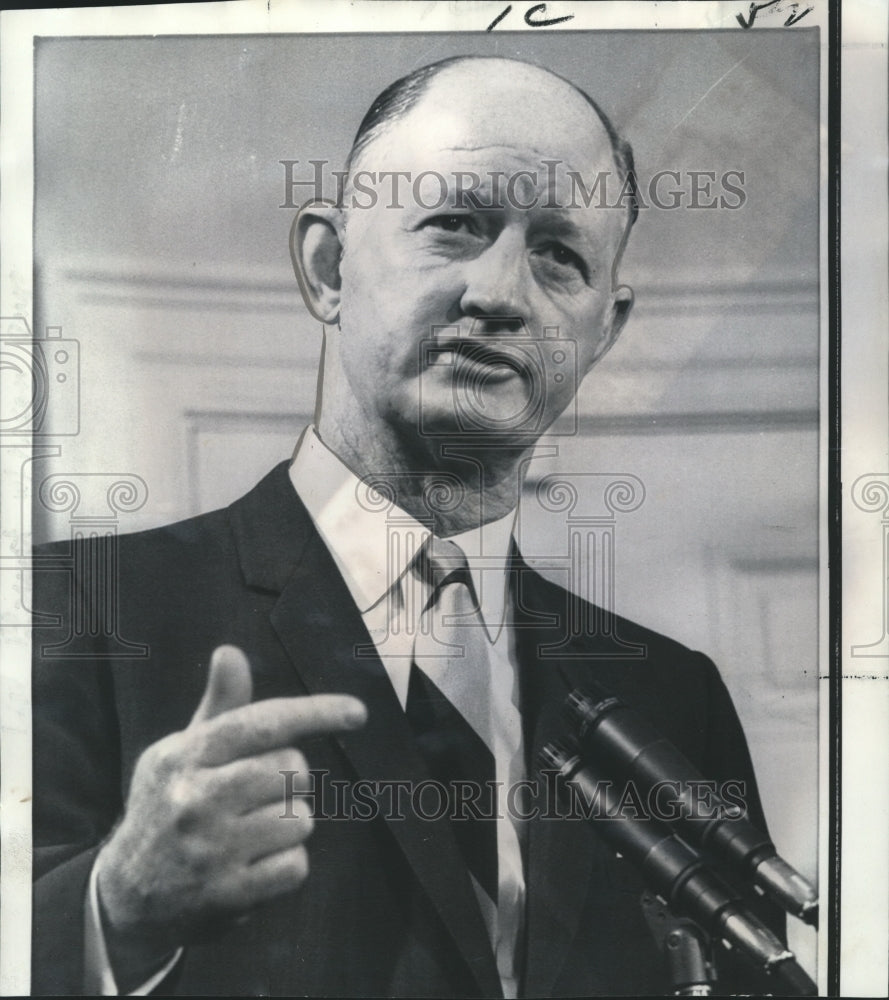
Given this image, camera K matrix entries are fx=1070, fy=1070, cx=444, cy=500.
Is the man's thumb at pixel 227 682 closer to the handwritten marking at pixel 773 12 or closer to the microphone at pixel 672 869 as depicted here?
the microphone at pixel 672 869

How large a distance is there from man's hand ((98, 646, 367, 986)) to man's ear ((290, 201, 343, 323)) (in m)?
0.76

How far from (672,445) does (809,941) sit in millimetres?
1104

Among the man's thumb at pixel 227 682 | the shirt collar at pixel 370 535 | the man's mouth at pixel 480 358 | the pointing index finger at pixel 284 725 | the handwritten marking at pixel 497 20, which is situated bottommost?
the pointing index finger at pixel 284 725

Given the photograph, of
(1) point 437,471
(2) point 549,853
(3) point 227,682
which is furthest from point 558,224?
(2) point 549,853

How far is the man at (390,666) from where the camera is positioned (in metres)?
2.21

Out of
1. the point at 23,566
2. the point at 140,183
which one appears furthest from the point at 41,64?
the point at 23,566

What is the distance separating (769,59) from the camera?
2316 millimetres

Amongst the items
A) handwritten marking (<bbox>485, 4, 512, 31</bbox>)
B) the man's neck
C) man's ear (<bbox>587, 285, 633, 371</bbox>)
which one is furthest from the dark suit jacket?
handwritten marking (<bbox>485, 4, 512, 31</bbox>)

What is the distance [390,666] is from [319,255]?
882 mm

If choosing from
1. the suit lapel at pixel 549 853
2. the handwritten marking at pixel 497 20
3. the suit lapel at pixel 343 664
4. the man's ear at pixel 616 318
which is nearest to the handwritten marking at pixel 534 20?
the handwritten marking at pixel 497 20

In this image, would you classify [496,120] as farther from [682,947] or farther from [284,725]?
[682,947]

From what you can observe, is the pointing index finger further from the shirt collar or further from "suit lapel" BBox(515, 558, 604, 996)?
"suit lapel" BBox(515, 558, 604, 996)

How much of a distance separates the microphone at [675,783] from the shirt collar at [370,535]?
288 millimetres

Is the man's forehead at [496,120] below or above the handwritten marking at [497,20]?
below
